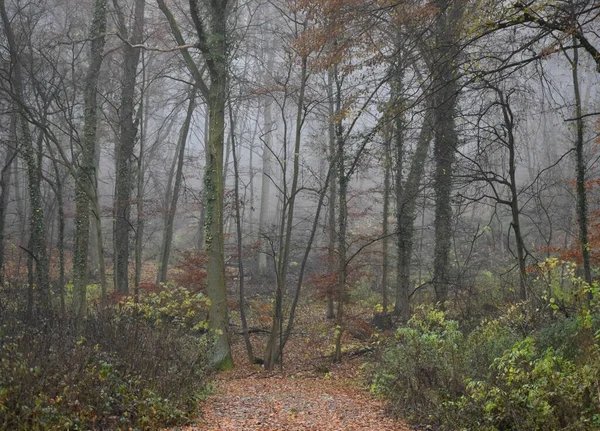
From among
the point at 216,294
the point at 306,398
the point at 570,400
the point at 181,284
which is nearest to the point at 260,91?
the point at 216,294

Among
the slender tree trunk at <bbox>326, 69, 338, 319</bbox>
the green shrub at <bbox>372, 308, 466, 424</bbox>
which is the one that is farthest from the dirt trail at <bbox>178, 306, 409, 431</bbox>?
the slender tree trunk at <bbox>326, 69, 338, 319</bbox>

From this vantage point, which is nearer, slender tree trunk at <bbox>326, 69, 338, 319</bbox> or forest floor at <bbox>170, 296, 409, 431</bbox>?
forest floor at <bbox>170, 296, 409, 431</bbox>

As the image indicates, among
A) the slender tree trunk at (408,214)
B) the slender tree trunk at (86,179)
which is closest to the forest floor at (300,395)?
the slender tree trunk at (408,214)

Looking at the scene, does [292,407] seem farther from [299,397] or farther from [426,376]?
[426,376]

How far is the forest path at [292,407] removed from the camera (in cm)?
623

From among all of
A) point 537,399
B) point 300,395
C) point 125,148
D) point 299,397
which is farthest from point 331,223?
point 537,399

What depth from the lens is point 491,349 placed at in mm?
7090

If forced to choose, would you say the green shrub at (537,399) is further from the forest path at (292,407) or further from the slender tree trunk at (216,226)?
the slender tree trunk at (216,226)

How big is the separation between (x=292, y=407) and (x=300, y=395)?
1.13 meters

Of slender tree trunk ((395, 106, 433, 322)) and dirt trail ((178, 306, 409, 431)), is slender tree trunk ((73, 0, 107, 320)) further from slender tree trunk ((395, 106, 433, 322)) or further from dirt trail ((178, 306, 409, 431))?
slender tree trunk ((395, 106, 433, 322))

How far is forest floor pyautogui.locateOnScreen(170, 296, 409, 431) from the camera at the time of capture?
6.33 m

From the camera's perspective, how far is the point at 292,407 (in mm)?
7273

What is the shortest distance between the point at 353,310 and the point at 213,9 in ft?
36.0

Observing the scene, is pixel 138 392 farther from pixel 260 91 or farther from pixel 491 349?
pixel 260 91
